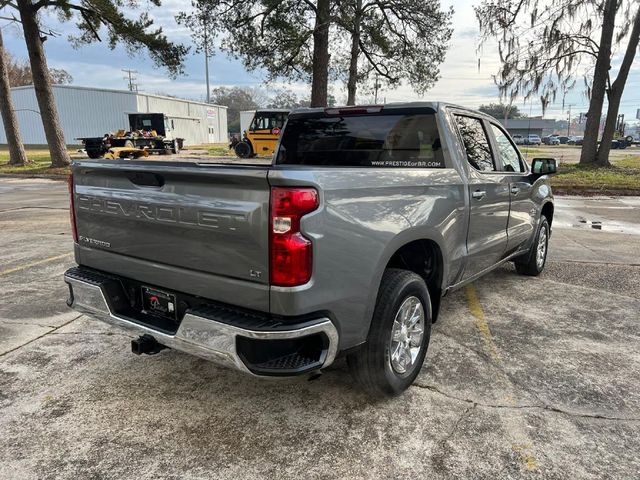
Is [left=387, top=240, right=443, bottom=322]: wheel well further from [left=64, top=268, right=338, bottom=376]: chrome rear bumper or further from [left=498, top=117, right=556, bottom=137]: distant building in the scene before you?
[left=498, top=117, right=556, bottom=137]: distant building

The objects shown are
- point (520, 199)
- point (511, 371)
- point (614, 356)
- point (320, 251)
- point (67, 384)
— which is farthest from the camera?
point (520, 199)

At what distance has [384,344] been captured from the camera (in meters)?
2.87

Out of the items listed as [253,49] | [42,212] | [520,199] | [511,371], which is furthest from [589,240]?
[253,49]

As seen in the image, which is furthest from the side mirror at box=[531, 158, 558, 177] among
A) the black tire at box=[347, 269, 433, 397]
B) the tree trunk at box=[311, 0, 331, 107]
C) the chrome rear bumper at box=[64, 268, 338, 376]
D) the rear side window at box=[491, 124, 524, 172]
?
the tree trunk at box=[311, 0, 331, 107]

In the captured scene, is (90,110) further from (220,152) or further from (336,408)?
(336,408)

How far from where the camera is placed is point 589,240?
807 cm

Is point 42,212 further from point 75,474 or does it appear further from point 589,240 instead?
point 589,240

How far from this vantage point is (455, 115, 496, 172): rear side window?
404 centimetres

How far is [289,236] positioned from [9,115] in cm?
2357

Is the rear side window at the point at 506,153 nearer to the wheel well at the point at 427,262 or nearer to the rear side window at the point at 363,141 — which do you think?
the rear side window at the point at 363,141

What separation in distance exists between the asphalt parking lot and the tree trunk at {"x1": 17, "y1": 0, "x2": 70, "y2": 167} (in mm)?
18032

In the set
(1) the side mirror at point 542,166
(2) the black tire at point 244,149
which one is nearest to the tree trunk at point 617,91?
(2) the black tire at point 244,149

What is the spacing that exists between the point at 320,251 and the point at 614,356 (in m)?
2.78

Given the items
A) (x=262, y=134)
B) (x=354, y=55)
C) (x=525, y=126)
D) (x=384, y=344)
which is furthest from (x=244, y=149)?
(x=525, y=126)
